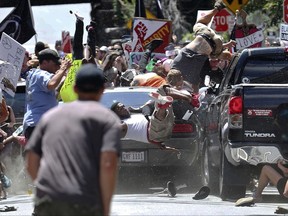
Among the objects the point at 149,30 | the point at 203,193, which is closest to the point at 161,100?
the point at 203,193

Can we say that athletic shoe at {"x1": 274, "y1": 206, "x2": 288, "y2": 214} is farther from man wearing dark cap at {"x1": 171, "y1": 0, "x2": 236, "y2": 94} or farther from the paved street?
man wearing dark cap at {"x1": 171, "y1": 0, "x2": 236, "y2": 94}

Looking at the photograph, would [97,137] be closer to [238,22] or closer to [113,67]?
[113,67]

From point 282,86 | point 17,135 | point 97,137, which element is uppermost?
point 97,137

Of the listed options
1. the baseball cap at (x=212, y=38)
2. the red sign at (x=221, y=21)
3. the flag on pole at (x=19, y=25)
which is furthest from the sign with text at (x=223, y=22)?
the baseball cap at (x=212, y=38)

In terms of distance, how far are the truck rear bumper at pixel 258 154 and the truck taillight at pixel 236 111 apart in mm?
294

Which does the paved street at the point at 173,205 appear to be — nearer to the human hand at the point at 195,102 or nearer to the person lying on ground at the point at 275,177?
the person lying on ground at the point at 275,177

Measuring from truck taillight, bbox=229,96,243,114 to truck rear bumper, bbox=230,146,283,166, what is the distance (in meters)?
0.44

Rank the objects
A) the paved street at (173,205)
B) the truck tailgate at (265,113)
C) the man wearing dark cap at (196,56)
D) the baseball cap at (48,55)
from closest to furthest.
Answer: the baseball cap at (48,55)
the paved street at (173,205)
the truck tailgate at (265,113)
the man wearing dark cap at (196,56)

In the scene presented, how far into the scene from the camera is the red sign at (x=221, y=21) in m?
26.6

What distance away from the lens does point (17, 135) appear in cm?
1855

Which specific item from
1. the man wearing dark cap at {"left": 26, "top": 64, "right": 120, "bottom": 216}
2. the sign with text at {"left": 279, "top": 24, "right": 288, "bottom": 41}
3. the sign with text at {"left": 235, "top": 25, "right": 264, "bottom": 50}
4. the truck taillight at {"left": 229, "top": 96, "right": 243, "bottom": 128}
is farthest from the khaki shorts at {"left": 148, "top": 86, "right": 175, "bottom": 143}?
the man wearing dark cap at {"left": 26, "top": 64, "right": 120, "bottom": 216}

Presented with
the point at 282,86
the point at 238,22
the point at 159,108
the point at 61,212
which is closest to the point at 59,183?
the point at 61,212

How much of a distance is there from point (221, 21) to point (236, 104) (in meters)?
13.1

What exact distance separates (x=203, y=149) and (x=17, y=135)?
141 inches
